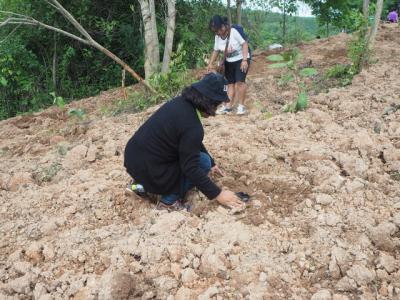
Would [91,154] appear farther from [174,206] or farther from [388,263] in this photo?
[388,263]

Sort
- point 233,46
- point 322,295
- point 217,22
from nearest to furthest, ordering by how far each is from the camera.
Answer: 1. point 322,295
2. point 217,22
3. point 233,46

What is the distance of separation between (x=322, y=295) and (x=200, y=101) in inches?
53.4

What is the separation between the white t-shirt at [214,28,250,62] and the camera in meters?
5.01

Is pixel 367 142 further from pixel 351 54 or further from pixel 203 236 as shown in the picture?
pixel 351 54

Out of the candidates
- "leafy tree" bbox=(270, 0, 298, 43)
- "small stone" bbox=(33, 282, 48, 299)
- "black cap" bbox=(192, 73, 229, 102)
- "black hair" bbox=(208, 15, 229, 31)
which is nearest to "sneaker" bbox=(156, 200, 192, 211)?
"black cap" bbox=(192, 73, 229, 102)

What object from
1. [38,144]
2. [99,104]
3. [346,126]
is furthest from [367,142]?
[99,104]

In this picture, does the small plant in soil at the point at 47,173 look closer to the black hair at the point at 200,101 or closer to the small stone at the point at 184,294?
the black hair at the point at 200,101

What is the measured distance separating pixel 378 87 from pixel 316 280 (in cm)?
336

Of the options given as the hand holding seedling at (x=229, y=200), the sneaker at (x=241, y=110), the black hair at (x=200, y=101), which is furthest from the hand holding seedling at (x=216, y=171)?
the sneaker at (x=241, y=110)

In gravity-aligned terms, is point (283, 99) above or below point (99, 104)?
above

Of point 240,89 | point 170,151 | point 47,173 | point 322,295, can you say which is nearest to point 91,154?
point 47,173

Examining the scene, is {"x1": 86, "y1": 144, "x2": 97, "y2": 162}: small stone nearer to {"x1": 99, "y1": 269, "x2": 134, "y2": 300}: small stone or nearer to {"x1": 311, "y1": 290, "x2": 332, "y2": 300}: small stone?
{"x1": 99, "y1": 269, "x2": 134, "y2": 300}: small stone

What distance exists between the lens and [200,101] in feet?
9.07

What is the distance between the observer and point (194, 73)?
748 cm
